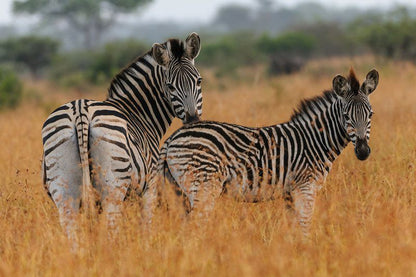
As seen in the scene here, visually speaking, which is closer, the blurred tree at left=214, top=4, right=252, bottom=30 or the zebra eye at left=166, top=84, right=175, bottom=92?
the zebra eye at left=166, top=84, right=175, bottom=92

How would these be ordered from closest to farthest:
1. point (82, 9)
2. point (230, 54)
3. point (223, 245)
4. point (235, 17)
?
point (223, 245) → point (230, 54) → point (82, 9) → point (235, 17)

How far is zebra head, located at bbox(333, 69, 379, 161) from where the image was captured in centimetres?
548

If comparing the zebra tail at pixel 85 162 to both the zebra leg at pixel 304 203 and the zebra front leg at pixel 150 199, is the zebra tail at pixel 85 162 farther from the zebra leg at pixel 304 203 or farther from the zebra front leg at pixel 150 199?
the zebra leg at pixel 304 203

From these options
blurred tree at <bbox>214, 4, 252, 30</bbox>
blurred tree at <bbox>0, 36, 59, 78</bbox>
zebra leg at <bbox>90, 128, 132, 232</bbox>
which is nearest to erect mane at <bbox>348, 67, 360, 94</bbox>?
zebra leg at <bbox>90, 128, 132, 232</bbox>

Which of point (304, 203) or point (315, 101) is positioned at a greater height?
point (315, 101)

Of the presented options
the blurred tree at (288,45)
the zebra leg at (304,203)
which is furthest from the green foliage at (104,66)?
the zebra leg at (304,203)

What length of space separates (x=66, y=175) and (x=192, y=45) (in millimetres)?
2033

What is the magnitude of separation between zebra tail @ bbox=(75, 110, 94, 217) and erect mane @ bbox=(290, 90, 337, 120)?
2380 mm

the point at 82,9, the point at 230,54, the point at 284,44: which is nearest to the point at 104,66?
the point at 230,54

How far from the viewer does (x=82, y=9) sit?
55.7 m

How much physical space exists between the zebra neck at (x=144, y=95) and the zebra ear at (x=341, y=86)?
165cm

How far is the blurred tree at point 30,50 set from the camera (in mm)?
34531

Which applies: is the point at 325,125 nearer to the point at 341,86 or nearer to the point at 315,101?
the point at 315,101

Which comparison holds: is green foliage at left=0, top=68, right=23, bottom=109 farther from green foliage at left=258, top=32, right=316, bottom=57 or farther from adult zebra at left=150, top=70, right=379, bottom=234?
green foliage at left=258, top=32, right=316, bottom=57
